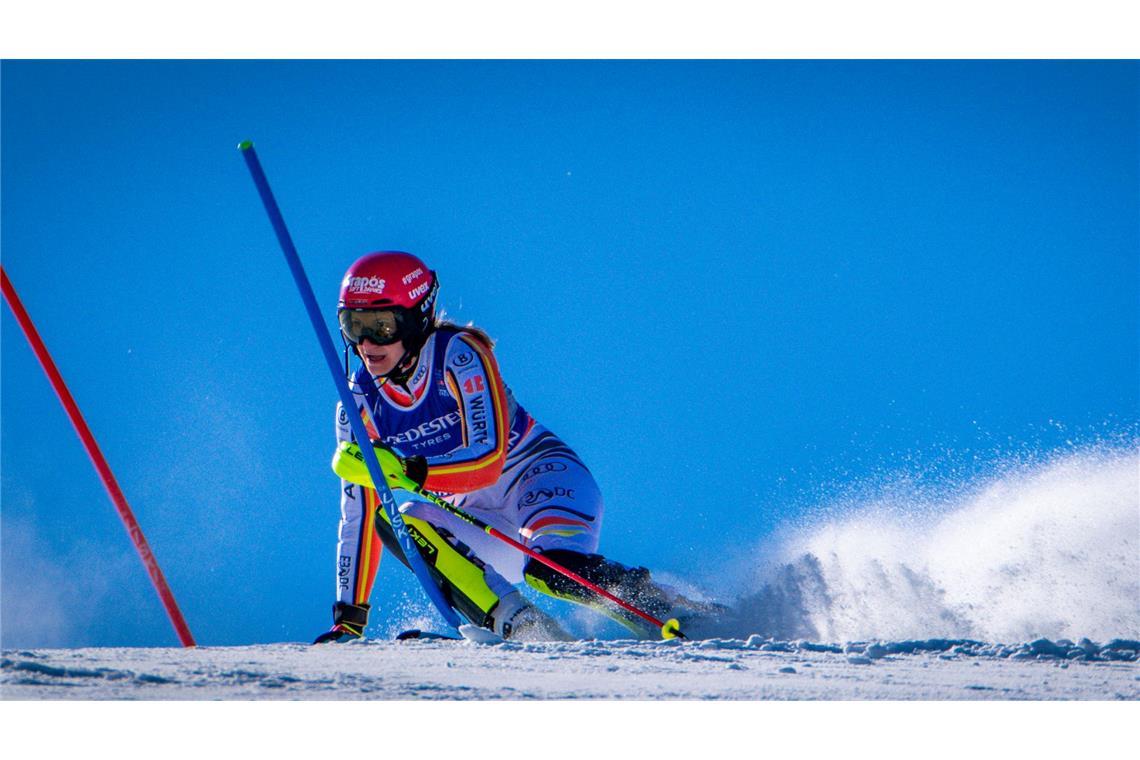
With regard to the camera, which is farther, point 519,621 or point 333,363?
point 333,363

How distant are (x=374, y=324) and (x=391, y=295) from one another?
0.17 metres

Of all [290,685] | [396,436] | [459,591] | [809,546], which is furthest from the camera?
[809,546]

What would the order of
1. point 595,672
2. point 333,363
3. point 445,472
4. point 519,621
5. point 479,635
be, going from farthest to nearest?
point 445,472 → point 333,363 → point 519,621 → point 479,635 → point 595,672

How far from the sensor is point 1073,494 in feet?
26.7

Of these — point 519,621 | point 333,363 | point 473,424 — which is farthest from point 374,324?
point 519,621

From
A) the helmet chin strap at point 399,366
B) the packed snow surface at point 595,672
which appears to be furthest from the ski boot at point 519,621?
the helmet chin strap at point 399,366

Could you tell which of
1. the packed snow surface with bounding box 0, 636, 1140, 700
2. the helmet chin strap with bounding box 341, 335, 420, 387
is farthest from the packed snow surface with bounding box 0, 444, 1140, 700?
the helmet chin strap with bounding box 341, 335, 420, 387

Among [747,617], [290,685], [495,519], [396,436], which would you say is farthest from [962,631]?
[290,685]

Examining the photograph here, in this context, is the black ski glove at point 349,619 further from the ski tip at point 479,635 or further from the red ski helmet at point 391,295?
the red ski helmet at point 391,295

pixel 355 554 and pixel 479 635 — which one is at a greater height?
pixel 355 554

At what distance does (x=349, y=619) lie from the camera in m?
6.93

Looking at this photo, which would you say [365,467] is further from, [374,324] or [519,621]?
[519,621]

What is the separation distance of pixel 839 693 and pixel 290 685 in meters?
1.92

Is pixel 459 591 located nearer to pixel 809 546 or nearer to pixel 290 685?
pixel 290 685
